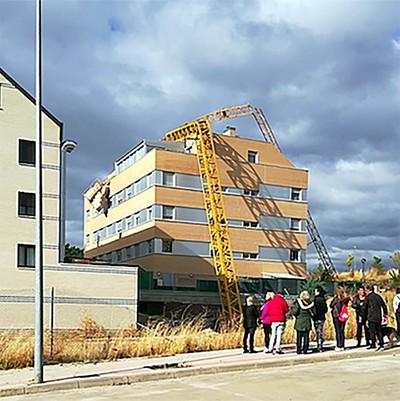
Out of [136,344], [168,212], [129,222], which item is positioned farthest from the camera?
[129,222]

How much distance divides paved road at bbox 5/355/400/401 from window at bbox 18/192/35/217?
22652 millimetres

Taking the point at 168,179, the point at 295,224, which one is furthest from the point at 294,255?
the point at 168,179

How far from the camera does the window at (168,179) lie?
61.5 m

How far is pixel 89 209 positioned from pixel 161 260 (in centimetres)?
2519

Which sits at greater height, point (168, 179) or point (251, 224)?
point (168, 179)

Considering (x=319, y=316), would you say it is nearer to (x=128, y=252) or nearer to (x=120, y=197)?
(x=128, y=252)

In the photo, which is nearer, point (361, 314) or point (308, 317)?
point (308, 317)

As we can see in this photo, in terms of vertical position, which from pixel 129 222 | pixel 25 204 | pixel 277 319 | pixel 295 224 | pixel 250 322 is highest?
pixel 129 222

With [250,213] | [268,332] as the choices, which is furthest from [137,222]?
[268,332]

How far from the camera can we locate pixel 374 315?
58.0 ft

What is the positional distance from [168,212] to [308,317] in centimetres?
4410

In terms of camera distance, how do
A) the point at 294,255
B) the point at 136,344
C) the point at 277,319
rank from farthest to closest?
the point at 294,255
the point at 136,344
the point at 277,319

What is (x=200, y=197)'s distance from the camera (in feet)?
207

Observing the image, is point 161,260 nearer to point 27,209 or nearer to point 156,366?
point 27,209
